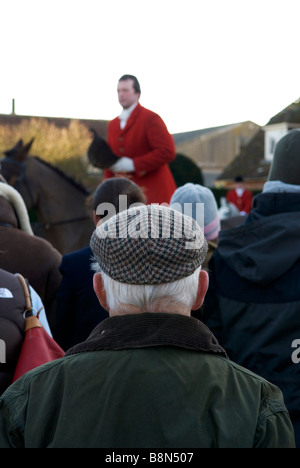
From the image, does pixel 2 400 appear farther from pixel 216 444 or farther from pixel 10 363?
pixel 10 363

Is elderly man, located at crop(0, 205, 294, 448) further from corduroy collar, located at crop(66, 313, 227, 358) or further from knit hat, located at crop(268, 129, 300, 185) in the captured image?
knit hat, located at crop(268, 129, 300, 185)

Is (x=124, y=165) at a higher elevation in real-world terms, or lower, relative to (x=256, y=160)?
higher

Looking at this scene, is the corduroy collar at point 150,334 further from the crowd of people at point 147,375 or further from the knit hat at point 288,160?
the knit hat at point 288,160

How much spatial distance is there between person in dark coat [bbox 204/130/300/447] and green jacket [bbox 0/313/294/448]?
0.96 metres

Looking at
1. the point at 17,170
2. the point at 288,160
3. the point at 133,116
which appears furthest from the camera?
the point at 17,170

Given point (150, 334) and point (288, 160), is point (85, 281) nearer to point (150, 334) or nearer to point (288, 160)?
point (288, 160)

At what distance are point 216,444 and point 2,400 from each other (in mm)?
513

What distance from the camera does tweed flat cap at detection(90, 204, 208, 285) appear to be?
1548 millimetres

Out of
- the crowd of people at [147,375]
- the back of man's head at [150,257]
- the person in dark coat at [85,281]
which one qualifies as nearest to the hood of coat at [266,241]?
the person in dark coat at [85,281]

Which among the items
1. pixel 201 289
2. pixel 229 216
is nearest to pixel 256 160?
pixel 229 216

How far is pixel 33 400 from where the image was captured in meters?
1.52

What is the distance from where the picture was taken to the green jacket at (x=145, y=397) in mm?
1413

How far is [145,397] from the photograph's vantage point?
1.43 metres

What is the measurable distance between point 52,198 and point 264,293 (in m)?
4.78
